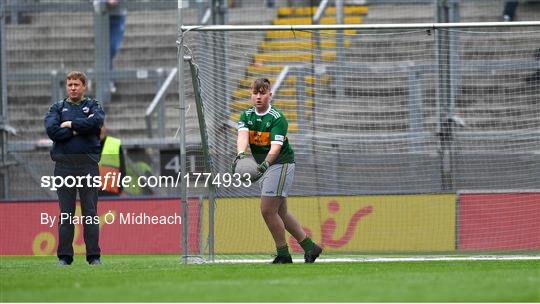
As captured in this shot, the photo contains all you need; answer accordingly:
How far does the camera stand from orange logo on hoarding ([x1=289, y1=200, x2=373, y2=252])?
16844 mm

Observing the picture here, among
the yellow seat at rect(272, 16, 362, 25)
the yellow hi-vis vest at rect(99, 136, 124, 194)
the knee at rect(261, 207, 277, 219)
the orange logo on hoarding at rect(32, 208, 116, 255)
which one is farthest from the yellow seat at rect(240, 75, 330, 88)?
the knee at rect(261, 207, 277, 219)

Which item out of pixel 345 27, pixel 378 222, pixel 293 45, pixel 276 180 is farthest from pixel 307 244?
pixel 293 45

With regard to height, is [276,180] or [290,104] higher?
[290,104]

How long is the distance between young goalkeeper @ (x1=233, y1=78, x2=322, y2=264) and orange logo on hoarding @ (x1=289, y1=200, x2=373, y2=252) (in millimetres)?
3199

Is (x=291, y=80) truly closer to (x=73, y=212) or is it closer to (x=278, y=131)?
(x=278, y=131)

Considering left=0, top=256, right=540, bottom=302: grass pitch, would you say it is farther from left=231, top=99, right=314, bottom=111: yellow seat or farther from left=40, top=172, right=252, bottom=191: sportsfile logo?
left=231, top=99, right=314, bottom=111: yellow seat

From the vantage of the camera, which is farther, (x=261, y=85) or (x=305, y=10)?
(x=305, y=10)

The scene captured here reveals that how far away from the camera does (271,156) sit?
43.2ft

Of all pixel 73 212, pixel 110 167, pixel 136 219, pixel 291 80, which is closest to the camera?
pixel 73 212

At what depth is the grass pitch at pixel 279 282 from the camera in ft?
30.2

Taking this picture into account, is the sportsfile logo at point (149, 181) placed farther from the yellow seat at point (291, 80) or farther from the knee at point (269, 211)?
the yellow seat at point (291, 80)

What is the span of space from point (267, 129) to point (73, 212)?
7.46 ft

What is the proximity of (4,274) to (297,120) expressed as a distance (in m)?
6.66

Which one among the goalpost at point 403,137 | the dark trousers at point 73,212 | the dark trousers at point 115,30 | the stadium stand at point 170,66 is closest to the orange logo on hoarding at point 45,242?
the stadium stand at point 170,66
